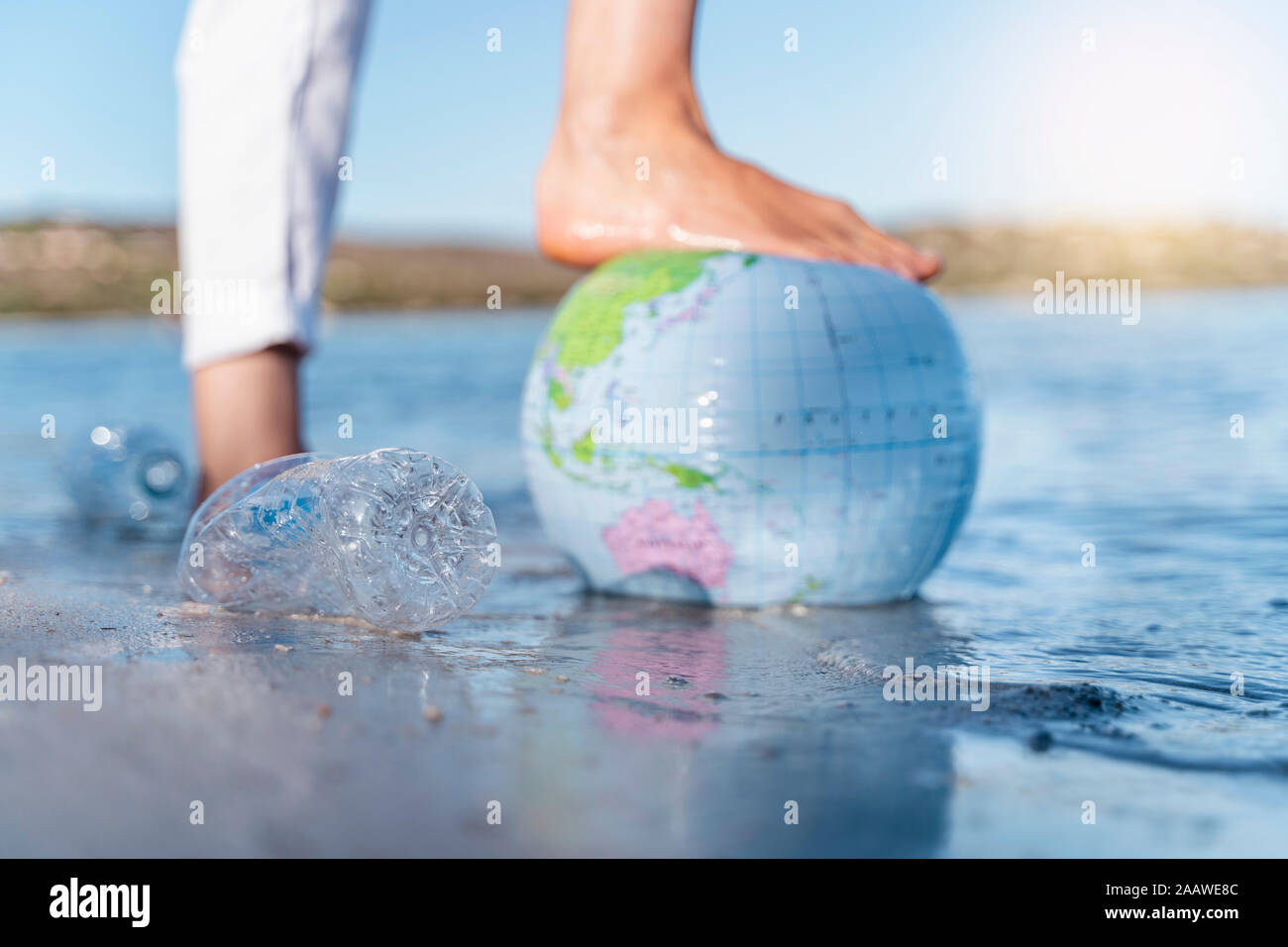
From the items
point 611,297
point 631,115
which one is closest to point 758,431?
point 611,297

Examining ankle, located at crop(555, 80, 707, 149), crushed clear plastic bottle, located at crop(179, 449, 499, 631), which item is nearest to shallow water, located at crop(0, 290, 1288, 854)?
crushed clear plastic bottle, located at crop(179, 449, 499, 631)

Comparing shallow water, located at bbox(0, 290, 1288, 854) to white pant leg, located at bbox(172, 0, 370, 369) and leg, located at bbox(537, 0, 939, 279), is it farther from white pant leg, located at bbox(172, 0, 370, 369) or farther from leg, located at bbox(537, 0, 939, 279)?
leg, located at bbox(537, 0, 939, 279)

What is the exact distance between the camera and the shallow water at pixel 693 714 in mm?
1779

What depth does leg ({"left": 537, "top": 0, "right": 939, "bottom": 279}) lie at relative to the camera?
3.51m

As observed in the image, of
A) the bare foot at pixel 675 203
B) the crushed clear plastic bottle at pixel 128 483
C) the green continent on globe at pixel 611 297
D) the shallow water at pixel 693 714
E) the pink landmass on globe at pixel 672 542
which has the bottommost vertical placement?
the shallow water at pixel 693 714

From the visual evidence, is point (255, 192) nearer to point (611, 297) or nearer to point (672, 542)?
point (611, 297)

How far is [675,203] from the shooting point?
11.5ft

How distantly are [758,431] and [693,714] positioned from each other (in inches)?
43.4

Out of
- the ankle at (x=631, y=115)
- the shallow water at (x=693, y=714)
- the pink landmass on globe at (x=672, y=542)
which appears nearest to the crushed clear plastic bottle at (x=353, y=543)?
the shallow water at (x=693, y=714)

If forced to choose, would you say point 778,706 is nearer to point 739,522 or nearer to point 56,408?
point 739,522

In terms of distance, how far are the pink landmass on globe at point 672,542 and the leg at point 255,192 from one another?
2.88ft

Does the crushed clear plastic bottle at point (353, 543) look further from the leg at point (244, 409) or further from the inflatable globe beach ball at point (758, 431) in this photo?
the inflatable globe beach ball at point (758, 431)
